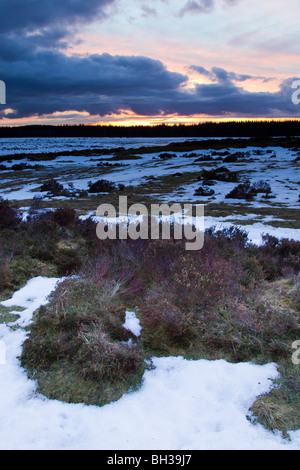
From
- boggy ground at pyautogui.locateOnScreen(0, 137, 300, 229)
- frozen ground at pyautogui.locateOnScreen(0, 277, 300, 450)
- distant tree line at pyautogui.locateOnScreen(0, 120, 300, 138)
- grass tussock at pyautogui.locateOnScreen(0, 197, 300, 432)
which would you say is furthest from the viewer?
distant tree line at pyautogui.locateOnScreen(0, 120, 300, 138)

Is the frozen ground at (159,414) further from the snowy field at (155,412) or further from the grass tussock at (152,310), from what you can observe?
the grass tussock at (152,310)

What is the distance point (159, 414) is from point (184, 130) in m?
94.3

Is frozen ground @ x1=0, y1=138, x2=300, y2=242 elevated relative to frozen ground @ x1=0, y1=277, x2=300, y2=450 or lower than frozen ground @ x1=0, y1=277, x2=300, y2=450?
elevated

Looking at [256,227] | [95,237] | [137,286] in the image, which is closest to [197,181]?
[256,227]

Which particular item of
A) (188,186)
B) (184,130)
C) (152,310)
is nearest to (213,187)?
(188,186)

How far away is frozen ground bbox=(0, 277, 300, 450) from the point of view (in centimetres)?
232

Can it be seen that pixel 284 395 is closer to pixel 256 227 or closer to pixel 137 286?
pixel 137 286

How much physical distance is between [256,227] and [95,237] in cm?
426

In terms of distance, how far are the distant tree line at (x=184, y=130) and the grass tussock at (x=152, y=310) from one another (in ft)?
244

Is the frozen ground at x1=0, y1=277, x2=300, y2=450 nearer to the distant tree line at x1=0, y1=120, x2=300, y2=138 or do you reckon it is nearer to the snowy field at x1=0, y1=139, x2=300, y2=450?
the snowy field at x1=0, y1=139, x2=300, y2=450

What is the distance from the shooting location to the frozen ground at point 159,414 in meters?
2.32

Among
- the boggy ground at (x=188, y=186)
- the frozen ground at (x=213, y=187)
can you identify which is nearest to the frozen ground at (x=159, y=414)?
the frozen ground at (x=213, y=187)

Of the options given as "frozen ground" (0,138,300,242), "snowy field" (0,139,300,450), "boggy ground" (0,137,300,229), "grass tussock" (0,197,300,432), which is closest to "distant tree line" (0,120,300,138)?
"frozen ground" (0,138,300,242)

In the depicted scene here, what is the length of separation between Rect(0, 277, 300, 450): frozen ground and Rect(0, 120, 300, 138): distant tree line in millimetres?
76287
